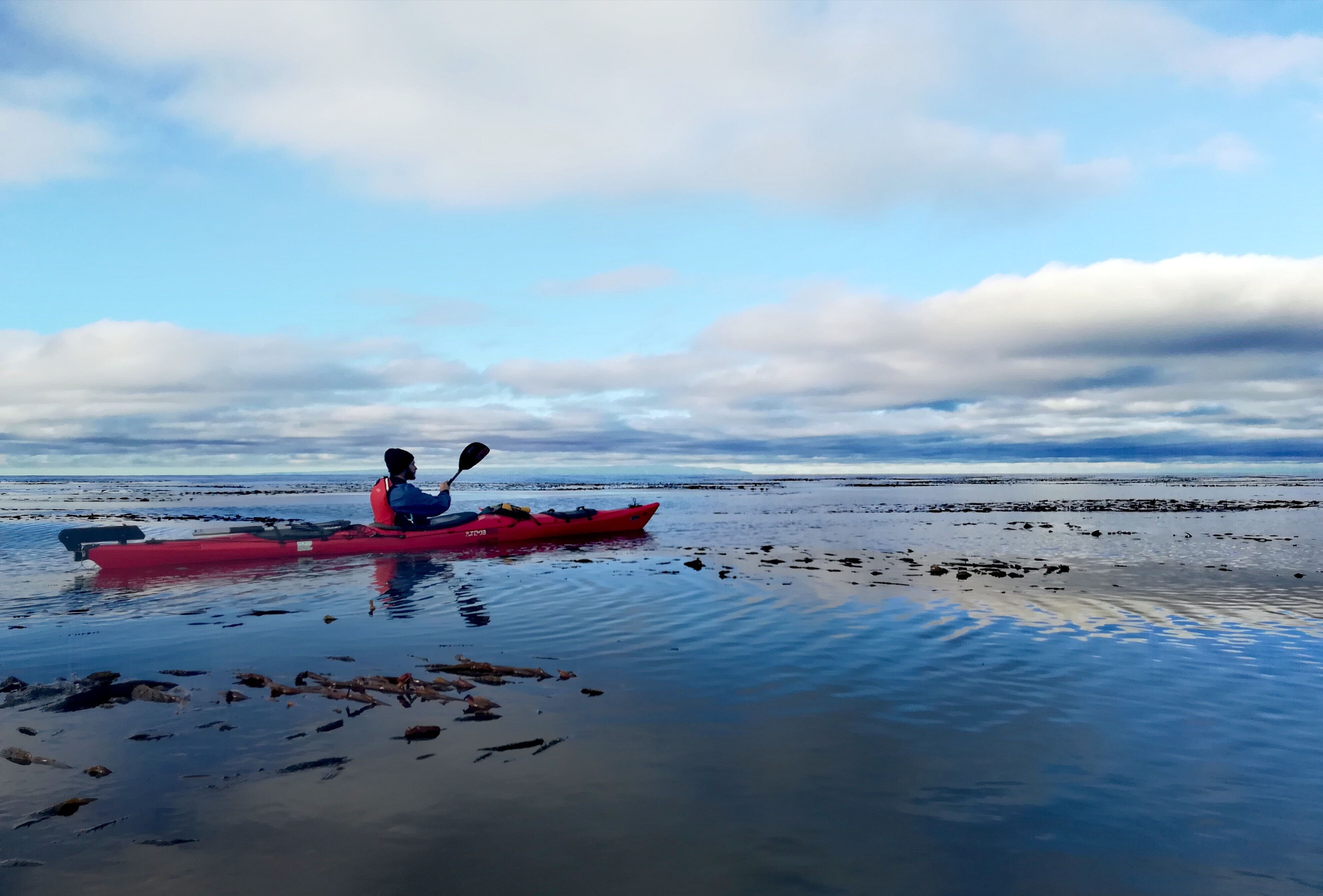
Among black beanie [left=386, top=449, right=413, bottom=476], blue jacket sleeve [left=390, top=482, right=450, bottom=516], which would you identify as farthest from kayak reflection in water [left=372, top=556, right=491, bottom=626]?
black beanie [left=386, top=449, right=413, bottom=476]

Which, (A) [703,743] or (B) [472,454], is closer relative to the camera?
(A) [703,743]

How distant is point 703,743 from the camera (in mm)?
6668

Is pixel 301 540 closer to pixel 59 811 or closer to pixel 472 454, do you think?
pixel 472 454

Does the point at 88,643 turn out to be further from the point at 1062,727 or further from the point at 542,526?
the point at 542,526

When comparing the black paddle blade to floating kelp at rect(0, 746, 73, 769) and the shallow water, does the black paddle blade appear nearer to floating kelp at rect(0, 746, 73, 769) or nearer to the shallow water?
the shallow water

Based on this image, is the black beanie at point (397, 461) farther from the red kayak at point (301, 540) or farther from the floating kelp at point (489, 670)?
the floating kelp at point (489, 670)

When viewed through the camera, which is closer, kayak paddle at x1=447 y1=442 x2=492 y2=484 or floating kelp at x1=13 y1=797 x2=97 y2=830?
floating kelp at x1=13 y1=797 x2=97 y2=830

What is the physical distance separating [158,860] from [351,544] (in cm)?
1744

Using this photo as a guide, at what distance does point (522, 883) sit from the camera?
4.42m

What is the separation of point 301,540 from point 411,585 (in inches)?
250

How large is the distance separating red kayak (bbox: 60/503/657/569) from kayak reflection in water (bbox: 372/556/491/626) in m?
1.04

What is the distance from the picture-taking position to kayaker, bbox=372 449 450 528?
21312mm

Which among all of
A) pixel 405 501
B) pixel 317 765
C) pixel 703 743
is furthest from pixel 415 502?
pixel 703 743

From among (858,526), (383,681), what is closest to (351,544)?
(383,681)
